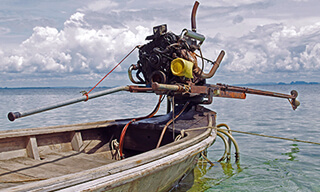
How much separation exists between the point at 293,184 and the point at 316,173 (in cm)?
117

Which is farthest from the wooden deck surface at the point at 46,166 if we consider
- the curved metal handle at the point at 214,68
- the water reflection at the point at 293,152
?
the water reflection at the point at 293,152

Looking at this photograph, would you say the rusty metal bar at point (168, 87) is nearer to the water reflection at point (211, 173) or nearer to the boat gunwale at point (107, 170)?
the boat gunwale at point (107, 170)

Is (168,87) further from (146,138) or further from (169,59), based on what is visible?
(146,138)

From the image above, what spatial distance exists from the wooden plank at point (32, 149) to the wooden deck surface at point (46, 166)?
5.1 inches

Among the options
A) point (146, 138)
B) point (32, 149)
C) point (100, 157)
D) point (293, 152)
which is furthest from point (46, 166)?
point (293, 152)

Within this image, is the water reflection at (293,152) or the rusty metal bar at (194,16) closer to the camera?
the rusty metal bar at (194,16)

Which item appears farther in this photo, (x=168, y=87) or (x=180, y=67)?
(x=180, y=67)

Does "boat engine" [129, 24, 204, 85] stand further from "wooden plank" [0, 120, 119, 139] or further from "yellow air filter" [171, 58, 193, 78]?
"wooden plank" [0, 120, 119, 139]

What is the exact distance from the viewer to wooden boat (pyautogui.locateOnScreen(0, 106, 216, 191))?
3.11 m

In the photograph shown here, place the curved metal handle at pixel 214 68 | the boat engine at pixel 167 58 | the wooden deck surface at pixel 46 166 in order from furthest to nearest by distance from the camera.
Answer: the curved metal handle at pixel 214 68
the boat engine at pixel 167 58
the wooden deck surface at pixel 46 166

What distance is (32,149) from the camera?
5.41m

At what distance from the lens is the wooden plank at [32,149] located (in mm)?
5395

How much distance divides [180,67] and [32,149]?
10.4 ft

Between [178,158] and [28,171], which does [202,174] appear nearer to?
[178,158]
